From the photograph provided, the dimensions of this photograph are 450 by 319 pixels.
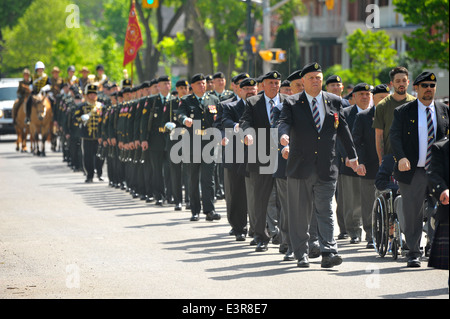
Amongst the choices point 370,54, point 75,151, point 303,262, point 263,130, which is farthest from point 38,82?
point 303,262

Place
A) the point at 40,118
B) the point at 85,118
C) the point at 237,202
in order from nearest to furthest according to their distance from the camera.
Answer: the point at 237,202, the point at 85,118, the point at 40,118

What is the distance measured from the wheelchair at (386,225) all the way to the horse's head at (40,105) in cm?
2380

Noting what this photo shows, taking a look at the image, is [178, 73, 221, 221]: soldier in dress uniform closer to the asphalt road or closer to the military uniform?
the asphalt road

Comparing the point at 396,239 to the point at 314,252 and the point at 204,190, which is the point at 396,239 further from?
the point at 204,190

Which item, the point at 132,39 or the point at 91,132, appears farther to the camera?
the point at 132,39

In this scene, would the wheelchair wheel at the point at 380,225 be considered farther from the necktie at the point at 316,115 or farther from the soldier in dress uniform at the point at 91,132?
the soldier in dress uniform at the point at 91,132

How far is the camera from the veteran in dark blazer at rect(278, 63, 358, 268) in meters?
11.7

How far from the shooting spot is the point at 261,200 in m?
13.6

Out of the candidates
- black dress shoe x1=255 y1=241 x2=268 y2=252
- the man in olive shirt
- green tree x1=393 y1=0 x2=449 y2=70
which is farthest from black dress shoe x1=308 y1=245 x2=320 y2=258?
green tree x1=393 y1=0 x2=449 y2=70

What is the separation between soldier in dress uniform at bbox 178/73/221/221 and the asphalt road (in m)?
0.28

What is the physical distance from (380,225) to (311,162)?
1436 mm
